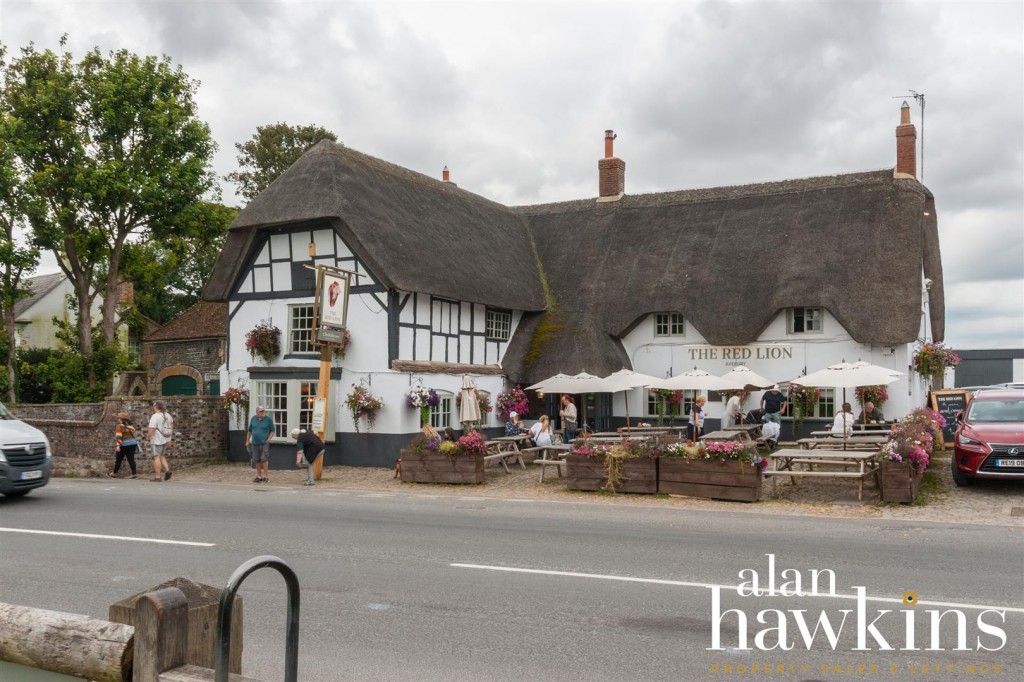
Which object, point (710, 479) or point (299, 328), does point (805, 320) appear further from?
point (299, 328)

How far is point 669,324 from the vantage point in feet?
88.7

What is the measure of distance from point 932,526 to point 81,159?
28242mm

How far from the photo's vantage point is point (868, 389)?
23672mm

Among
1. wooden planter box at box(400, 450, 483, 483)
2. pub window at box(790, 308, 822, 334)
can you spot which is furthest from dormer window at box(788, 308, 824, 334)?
wooden planter box at box(400, 450, 483, 483)

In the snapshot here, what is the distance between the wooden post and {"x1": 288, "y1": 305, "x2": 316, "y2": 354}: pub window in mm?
20082

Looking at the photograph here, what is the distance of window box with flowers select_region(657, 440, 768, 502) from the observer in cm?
1477

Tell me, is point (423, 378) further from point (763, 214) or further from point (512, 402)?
point (763, 214)

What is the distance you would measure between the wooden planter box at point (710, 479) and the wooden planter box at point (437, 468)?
420 centimetres

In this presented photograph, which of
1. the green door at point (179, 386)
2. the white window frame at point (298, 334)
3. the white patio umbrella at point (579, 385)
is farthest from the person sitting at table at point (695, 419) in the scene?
the green door at point (179, 386)

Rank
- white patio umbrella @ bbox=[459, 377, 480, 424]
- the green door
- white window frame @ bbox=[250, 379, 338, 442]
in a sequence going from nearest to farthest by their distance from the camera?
white window frame @ bbox=[250, 379, 338, 442] → white patio umbrella @ bbox=[459, 377, 480, 424] → the green door

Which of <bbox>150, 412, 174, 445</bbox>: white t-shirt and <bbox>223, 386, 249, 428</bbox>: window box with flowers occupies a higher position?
<bbox>223, 386, 249, 428</bbox>: window box with flowers

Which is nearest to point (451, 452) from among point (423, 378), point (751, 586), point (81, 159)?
point (423, 378)

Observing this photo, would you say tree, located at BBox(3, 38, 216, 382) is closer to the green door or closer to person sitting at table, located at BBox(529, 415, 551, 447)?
the green door

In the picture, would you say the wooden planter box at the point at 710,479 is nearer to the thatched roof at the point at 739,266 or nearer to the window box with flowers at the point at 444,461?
the window box with flowers at the point at 444,461
